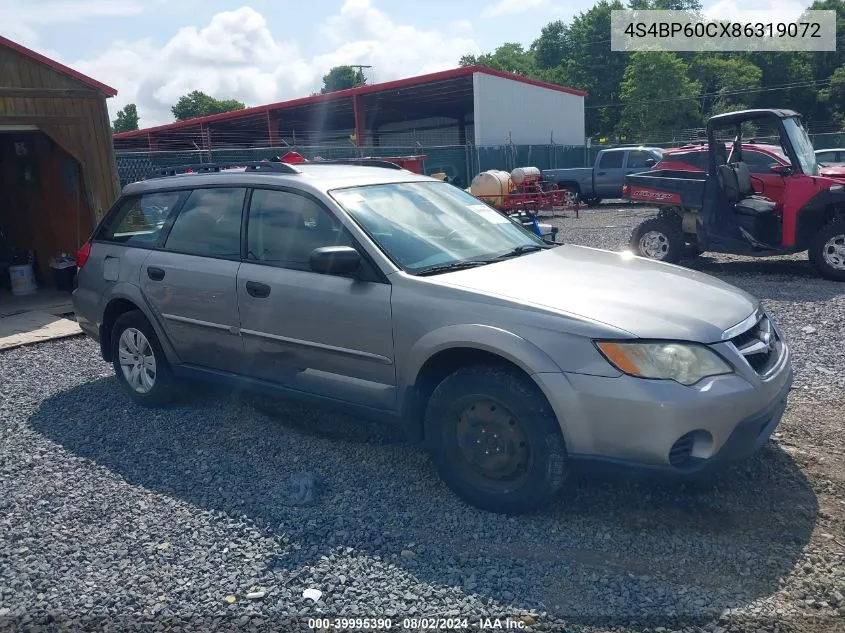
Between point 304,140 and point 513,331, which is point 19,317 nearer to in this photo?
point 513,331

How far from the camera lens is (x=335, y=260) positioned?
12.8 feet

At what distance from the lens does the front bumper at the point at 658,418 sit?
321cm

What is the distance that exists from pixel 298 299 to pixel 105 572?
5.65 feet

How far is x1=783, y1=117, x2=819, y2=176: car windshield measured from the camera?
926 cm

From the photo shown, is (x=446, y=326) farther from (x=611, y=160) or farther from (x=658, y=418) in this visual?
(x=611, y=160)

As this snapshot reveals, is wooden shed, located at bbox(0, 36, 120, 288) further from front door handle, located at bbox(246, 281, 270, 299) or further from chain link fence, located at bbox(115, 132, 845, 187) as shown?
front door handle, located at bbox(246, 281, 270, 299)

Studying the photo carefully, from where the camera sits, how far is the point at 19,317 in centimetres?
930

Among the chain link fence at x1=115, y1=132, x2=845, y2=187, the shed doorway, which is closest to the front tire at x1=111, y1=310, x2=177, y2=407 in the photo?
the shed doorway

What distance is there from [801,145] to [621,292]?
7.22m

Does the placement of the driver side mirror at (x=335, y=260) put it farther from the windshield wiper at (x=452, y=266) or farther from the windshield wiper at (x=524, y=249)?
the windshield wiper at (x=524, y=249)

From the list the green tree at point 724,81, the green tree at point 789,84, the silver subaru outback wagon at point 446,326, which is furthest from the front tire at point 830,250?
the green tree at point 789,84

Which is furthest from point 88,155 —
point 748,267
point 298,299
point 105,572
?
point 748,267

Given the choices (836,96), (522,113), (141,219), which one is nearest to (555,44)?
(836,96)

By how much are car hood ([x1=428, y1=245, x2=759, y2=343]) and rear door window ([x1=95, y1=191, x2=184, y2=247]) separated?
8.18ft
